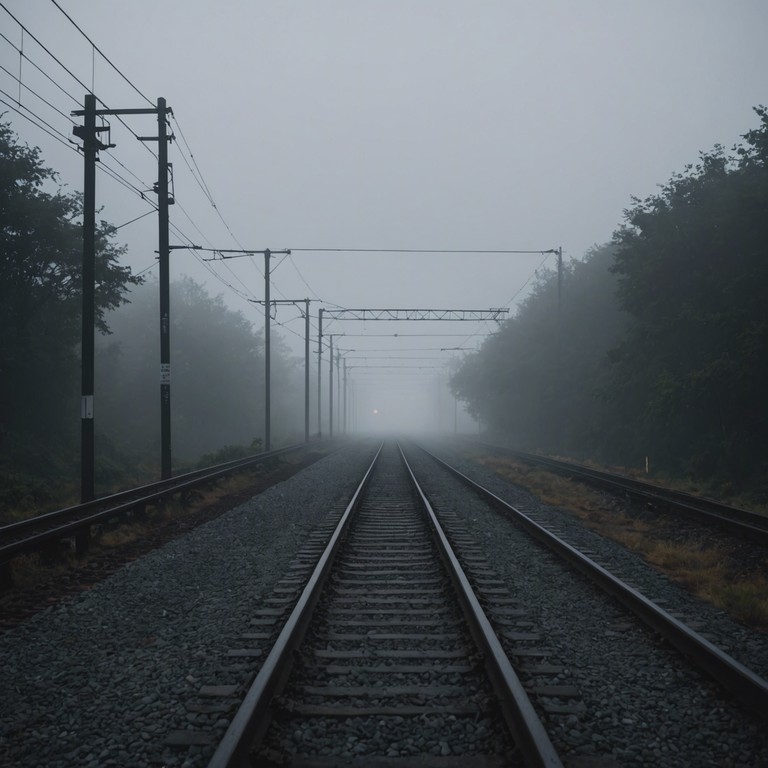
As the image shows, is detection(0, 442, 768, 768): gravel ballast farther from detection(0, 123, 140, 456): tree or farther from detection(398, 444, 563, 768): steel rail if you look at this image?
detection(0, 123, 140, 456): tree

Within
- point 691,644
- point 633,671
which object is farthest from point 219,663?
point 691,644

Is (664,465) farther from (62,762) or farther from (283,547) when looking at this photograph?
(62,762)

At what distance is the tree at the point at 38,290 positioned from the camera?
2227cm

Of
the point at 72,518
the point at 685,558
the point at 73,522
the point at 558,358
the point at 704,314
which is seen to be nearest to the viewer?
the point at 685,558

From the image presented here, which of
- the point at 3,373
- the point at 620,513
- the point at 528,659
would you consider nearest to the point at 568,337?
the point at 620,513

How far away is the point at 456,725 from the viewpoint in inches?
160

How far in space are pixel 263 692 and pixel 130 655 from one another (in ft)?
6.46

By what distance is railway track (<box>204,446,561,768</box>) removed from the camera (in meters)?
3.71

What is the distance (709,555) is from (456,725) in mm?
7135

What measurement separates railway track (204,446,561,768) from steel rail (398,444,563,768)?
10 millimetres

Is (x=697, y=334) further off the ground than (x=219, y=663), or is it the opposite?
(x=697, y=334)

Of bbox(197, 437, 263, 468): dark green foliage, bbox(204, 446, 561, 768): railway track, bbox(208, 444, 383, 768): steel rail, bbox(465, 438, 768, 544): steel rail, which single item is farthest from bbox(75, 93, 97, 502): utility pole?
bbox(465, 438, 768, 544): steel rail

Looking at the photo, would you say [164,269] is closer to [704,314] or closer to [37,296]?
[37,296]

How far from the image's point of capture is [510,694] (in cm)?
417
